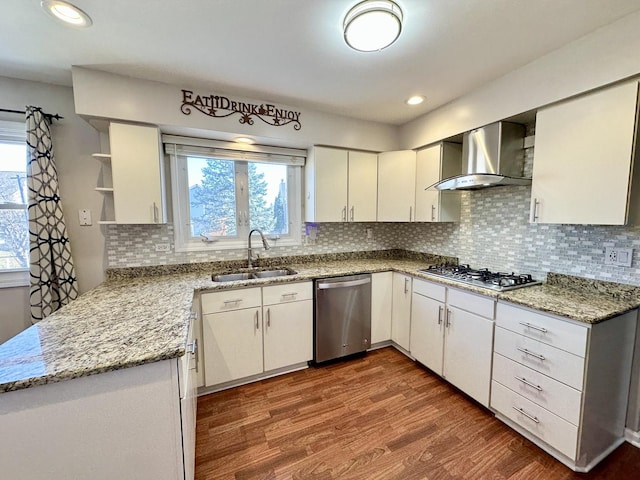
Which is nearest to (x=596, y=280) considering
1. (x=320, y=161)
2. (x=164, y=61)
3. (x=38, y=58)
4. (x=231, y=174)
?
(x=320, y=161)

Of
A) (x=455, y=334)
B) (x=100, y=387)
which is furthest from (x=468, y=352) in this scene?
(x=100, y=387)

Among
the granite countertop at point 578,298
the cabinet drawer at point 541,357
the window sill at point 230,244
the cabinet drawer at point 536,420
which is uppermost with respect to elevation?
the window sill at point 230,244

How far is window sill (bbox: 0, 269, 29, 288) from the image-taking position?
6.50 feet

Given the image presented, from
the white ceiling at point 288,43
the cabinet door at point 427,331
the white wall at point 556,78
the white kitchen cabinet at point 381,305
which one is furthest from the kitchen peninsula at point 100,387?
the white ceiling at point 288,43

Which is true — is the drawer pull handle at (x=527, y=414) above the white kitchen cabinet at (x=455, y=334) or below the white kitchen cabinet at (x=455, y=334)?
below

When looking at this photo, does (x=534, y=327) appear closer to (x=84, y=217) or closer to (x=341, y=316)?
(x=341, y=316)

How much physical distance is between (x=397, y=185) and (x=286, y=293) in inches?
63.4

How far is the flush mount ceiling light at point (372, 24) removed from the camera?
4.00 feet

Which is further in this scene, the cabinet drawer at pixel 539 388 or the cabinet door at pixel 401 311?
the cabinet door at pixel 401 311

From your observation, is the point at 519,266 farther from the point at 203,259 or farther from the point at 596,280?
the point at 203,259

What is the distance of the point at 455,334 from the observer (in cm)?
203

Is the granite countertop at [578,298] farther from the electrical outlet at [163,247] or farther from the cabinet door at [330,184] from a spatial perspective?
the electrical outlet at [163,247]

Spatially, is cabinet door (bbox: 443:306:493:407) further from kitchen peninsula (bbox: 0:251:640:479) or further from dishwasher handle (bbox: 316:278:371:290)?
dishwasher handle (bbox: 316:278:371:290)

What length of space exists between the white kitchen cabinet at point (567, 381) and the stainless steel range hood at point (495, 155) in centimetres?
91
